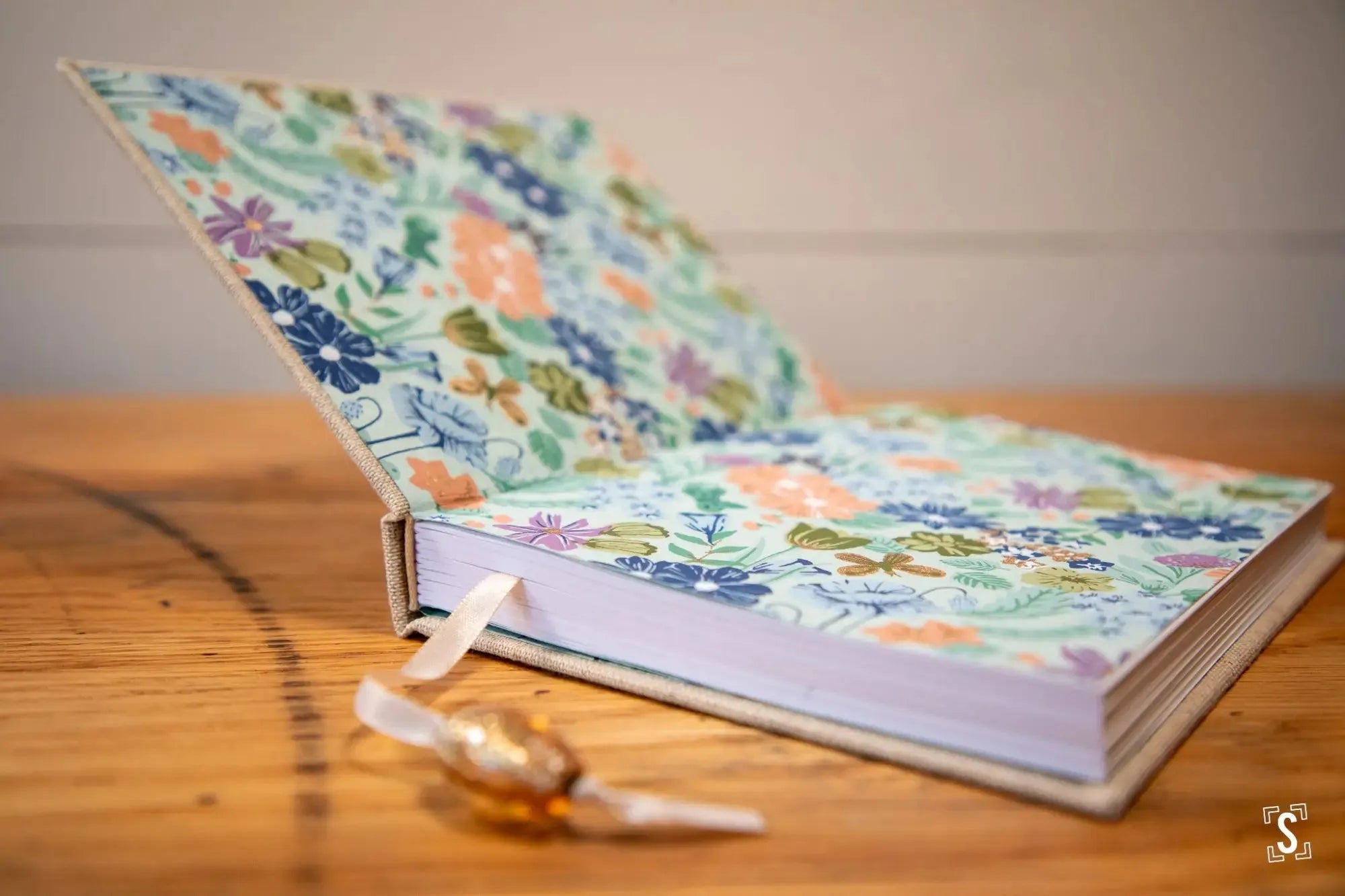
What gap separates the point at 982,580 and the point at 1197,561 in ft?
0.46

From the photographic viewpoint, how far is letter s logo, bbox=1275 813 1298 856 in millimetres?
431

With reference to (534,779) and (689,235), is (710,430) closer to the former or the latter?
(689,235)

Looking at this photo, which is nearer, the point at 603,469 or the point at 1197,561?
the point at 1197,561

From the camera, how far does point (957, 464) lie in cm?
81

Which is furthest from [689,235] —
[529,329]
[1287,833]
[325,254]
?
[1287,833]

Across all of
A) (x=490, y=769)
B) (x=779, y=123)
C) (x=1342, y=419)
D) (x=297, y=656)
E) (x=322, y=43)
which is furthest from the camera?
(x=779, y=123)

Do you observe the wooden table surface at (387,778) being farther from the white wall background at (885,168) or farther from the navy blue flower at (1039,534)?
the white wall background at (885,168)

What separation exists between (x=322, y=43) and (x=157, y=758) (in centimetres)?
118

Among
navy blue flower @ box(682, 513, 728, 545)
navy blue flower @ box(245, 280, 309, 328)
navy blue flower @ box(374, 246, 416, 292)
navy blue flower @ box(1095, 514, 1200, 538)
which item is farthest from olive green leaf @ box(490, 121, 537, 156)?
navy blue flower @ box(1095, 514, 1200, 538)

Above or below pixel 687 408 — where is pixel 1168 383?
below

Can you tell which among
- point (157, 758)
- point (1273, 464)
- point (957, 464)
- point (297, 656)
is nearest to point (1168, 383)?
point (1273, 464)

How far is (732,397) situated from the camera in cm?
92

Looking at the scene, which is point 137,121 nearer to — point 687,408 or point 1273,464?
point 687,408

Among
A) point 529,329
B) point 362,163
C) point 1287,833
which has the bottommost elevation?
point 1287,833
